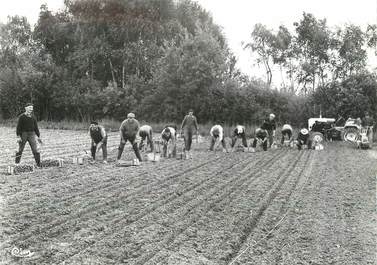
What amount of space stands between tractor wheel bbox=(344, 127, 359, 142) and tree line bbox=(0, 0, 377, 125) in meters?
3.83

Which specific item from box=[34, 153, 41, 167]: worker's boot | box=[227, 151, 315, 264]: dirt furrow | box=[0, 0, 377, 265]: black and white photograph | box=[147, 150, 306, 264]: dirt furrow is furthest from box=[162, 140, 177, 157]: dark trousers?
box=[147, 150, 306, 264]: dirt furrow

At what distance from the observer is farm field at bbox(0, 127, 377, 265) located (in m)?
5.52

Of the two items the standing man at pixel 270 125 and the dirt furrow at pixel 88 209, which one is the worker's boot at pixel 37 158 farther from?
the standing man at pixel 270 125

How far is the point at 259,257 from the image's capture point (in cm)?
545

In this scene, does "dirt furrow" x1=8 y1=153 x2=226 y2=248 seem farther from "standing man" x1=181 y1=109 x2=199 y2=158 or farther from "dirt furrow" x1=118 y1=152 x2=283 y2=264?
"standing man" x1=181 y1=109 x2=199 y2=158

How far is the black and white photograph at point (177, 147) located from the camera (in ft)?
19.7

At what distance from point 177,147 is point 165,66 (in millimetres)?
13713

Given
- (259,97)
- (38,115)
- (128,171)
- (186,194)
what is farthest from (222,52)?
(186,194)

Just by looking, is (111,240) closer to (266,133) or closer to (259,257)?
(259,257)

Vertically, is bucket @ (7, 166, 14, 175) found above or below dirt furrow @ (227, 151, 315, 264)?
above

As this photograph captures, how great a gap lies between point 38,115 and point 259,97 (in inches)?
794

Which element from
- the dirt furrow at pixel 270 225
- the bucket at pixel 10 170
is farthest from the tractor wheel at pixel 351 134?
the bucket at pixel 10 170

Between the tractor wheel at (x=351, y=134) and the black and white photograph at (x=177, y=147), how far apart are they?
6cm

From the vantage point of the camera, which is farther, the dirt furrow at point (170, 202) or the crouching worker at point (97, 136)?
the crouching worker at point (97, 136)
